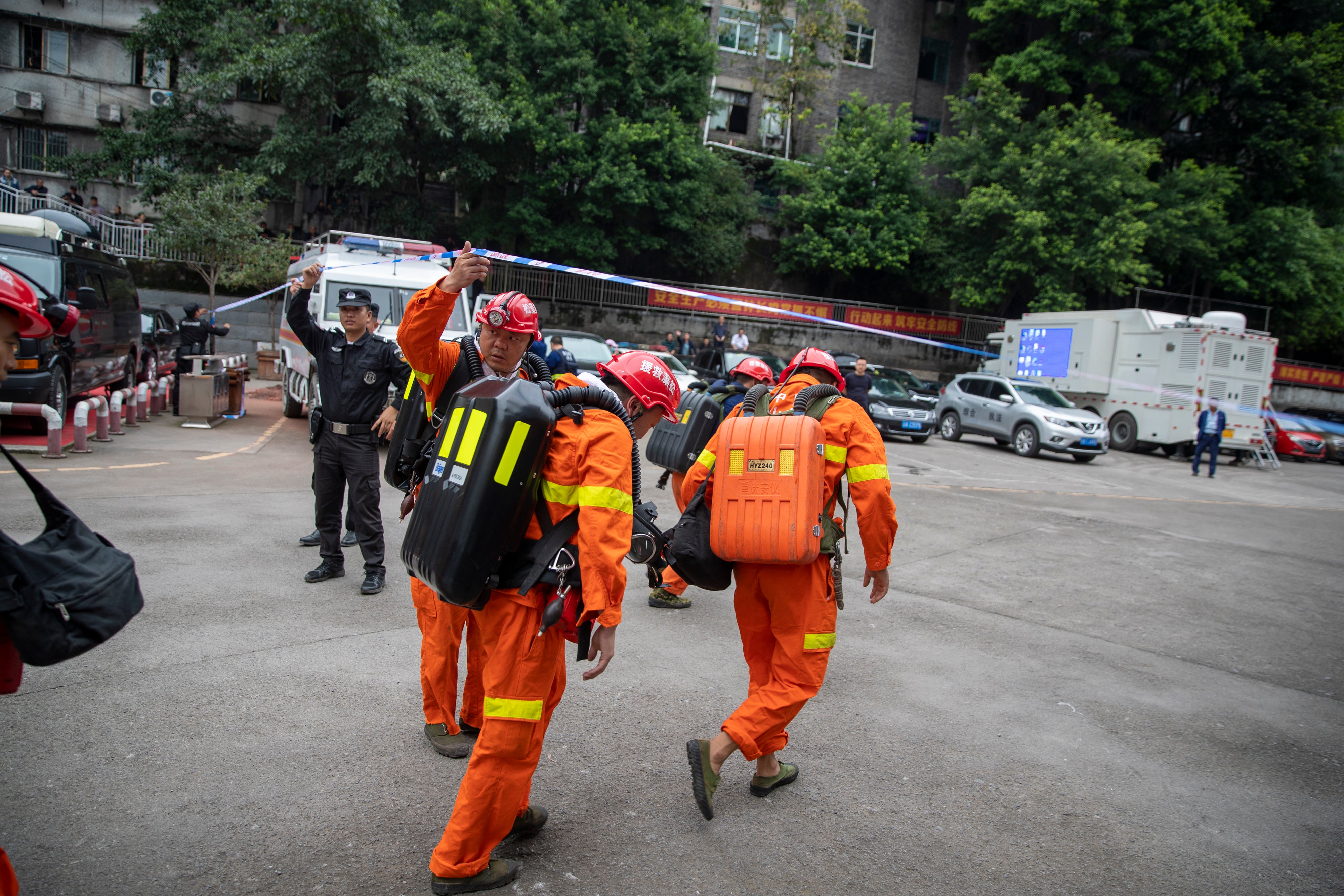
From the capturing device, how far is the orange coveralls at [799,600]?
346 cm

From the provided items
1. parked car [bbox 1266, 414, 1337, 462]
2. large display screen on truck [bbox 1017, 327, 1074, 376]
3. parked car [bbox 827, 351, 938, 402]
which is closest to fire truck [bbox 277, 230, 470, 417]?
parked car [bbox 827, 351, 938, 402]

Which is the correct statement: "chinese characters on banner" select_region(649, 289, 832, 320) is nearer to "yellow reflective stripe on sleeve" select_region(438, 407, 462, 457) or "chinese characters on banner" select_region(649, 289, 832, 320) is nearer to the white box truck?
the white box truck

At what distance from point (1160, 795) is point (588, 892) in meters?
2.64

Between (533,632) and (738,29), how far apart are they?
32.9 metres

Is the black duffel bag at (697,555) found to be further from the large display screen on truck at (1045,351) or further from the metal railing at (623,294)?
the metal railing at (623,294)

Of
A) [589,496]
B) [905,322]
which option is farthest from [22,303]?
[905,322]

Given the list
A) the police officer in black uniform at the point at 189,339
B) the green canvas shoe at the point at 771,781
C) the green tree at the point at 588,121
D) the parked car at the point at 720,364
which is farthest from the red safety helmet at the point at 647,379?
the green tree at the point at 588,121

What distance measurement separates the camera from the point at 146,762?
336 cm

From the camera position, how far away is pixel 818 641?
3.53 m

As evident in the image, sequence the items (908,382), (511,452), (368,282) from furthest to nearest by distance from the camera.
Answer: (908,382) → (368,282) → (511,452)

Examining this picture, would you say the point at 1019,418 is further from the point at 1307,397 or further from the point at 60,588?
the point at 1307,397

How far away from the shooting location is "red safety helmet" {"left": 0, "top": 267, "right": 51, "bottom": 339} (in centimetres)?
202

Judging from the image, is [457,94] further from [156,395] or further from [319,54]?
[156,395]

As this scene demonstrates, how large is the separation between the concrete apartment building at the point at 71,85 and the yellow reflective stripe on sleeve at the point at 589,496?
2857 centimetres
